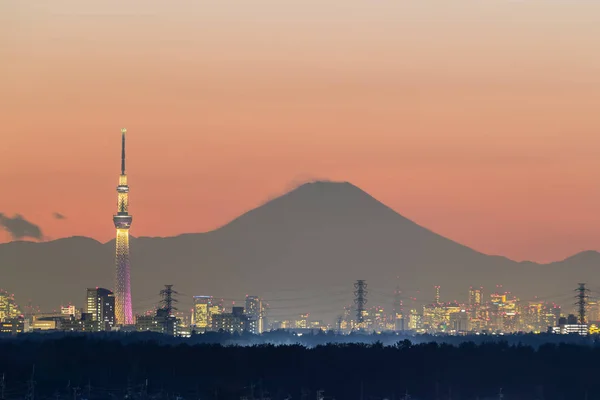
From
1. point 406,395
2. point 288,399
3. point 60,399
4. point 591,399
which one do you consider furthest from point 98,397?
point 591,399

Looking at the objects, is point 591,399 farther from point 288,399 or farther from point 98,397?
point 98,397

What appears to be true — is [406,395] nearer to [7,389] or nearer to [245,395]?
[245,395]

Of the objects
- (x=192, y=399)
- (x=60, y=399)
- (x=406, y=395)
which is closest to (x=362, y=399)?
(x=406, y=395)

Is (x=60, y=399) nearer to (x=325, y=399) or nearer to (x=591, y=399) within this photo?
(x=325, y=399)

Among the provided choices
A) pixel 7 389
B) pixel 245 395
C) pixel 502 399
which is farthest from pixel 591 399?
pixel 7 389

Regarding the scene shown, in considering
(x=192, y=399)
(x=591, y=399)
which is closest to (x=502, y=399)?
(x=591, y=399)

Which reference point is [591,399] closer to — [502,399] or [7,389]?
[502,399]
